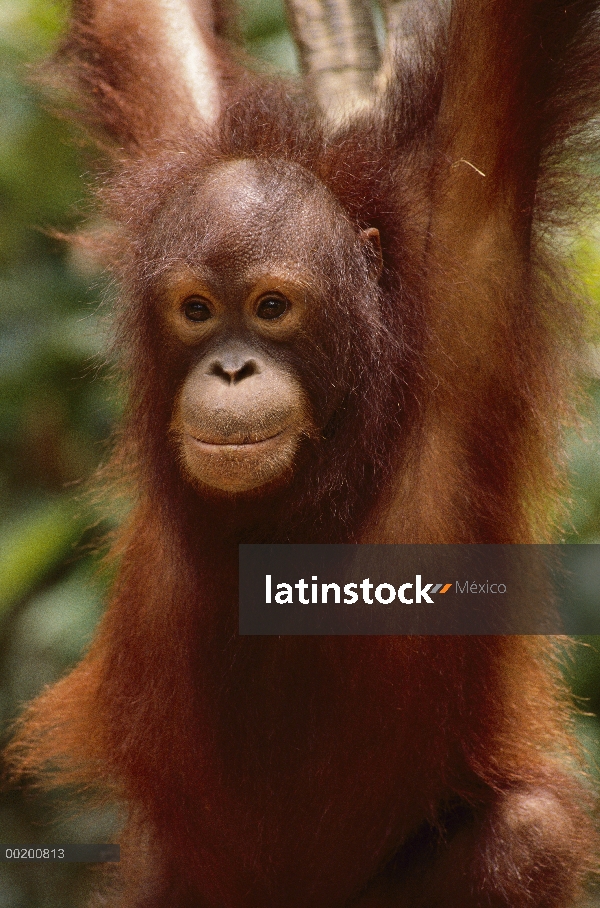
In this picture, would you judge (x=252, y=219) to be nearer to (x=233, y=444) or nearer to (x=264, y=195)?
(x=264, y=195)

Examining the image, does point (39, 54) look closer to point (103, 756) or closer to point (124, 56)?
point (124, 56)

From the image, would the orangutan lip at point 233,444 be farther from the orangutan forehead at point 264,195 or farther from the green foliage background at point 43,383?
the green foliage background at point 43,383

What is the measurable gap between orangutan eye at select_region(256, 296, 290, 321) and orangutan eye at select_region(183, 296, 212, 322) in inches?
3.9

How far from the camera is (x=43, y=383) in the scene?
3014 mm

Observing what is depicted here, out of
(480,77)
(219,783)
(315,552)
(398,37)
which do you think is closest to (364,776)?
(219,783)

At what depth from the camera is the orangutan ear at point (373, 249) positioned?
188 centimetres

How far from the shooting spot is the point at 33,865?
227 centimetres

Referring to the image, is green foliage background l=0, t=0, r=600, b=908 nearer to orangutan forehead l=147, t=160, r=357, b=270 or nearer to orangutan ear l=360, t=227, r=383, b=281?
orangutan forehead l=147, t=160, r=357, b=270

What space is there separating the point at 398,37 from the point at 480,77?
309 mm

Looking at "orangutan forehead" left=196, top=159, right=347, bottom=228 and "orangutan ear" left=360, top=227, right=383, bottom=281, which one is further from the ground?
"orangutan forehead" left=196, top=159, right=347, bottom=228

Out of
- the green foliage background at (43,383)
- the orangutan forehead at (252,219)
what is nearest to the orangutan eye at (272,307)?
the orangutan forehead at (252,219)

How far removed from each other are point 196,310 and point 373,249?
35cm

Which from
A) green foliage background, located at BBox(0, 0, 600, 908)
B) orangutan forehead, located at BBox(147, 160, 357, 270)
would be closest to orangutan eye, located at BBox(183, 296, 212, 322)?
orangutan forehead, located at BBox(147, 160, 357, 270)

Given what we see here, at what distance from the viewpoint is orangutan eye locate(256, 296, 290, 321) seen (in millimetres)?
1814
